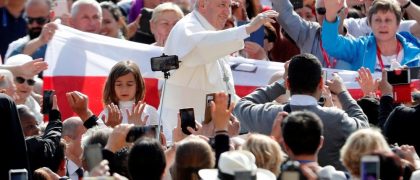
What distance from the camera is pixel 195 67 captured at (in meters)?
12.9

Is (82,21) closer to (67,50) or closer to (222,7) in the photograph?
(67,50)

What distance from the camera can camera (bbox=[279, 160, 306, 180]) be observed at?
8335 mm

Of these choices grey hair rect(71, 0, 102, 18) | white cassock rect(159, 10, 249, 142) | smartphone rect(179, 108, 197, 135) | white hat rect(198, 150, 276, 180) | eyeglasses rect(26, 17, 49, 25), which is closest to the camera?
white hat rect(198, 150, 276, 180)

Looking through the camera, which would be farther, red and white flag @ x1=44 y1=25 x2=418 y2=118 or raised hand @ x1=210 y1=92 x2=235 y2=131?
red and white flag @ x1=44 y1=25 x2=418 y2=118

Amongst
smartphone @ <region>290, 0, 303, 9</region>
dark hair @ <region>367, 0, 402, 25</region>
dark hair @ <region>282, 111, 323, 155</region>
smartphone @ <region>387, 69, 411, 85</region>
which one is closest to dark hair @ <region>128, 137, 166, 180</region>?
dark hair @ <region>282, 111, 323, 155</region>

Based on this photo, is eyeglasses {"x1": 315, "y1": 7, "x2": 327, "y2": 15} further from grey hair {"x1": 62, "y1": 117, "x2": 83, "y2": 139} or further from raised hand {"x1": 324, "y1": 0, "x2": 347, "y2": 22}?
grey hair {"x1": 62, "y1": 117, "x2": 83, "y2": 139}

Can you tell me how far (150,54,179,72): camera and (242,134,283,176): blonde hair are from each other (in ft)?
8.23

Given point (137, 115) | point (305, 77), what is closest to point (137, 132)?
point (305, 77)

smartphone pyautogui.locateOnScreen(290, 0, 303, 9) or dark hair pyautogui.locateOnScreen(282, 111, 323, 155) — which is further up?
smartphone pyautogui.locateOnScreen(290, 0, 303, 9)

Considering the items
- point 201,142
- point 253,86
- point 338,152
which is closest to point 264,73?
point 253,86

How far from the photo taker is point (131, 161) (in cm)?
920

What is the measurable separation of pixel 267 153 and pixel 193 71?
3342 mm

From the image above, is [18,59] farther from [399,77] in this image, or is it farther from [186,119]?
[399,77]

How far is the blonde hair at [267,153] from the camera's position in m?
9.71
